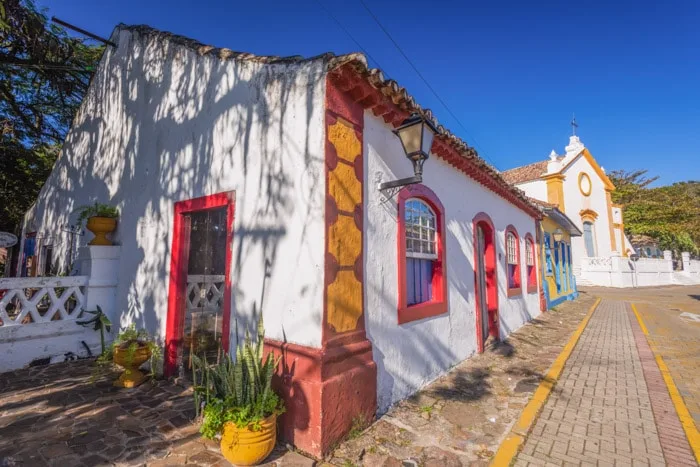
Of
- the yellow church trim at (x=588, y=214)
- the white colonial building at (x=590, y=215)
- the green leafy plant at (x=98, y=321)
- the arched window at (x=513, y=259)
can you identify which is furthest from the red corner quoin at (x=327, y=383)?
the yellow church trim at (x=588, y=214)

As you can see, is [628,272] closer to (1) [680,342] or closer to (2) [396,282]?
(1) [680,342]

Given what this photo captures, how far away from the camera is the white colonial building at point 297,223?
3.12 m

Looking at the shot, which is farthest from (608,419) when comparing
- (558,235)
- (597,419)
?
(558,235)

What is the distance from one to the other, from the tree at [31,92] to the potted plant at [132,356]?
19.8 feet

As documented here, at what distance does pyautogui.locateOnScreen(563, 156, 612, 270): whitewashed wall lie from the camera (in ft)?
78.4

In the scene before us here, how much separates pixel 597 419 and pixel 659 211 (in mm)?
31202

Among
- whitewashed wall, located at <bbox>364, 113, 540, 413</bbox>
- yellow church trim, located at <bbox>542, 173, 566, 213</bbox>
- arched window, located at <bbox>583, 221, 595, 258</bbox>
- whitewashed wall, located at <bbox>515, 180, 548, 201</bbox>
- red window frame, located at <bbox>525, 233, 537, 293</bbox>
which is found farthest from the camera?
arched window, located at <bbox>583, 221, 595, 258</bbox>

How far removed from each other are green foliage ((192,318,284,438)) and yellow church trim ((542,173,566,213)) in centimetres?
2485

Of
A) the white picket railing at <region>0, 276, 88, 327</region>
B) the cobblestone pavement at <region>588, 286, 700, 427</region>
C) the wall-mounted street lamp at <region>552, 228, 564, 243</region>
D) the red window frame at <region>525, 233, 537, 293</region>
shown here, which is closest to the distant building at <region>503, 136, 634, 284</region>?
the wall-mounted street lamp at <region>552, 228, 564, 243</region>

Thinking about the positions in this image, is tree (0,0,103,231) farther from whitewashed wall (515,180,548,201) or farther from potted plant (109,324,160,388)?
whitewashed wall (515,180,548,201)

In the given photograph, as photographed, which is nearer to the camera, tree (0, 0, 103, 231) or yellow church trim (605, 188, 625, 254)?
tree (0, 0, 103, 231)

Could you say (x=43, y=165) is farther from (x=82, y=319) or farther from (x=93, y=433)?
(x=93, y=433)

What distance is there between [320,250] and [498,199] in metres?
6.23

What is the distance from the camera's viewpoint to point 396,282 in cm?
400
